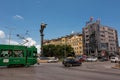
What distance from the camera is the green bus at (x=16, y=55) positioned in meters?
27.1

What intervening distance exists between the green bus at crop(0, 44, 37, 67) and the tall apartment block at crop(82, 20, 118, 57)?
85971mm

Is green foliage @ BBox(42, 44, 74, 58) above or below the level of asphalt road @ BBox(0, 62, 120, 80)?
above

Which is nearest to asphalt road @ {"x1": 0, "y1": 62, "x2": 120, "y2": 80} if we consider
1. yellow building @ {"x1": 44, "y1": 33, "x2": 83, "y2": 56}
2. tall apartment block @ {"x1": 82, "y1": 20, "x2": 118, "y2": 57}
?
tall apartment block @ {"x1": 82, "y1": 20, "x2": 118, "y2": 57}

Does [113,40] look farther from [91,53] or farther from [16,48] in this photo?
[16,48]

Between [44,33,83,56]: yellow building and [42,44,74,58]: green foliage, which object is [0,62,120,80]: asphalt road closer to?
[42,44,74,58]: green foliage

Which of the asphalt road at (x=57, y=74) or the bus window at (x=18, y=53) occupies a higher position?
the bus window at (x=18, y=53)

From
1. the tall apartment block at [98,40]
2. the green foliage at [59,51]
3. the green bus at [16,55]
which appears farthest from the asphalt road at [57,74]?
the tall apartment block at [98,40]

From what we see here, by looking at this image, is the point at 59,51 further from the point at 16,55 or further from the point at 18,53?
the point at 16,55

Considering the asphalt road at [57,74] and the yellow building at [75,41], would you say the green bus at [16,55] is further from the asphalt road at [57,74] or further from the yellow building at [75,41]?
the yellow building at [75,41]

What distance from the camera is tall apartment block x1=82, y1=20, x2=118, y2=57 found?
4505 inches

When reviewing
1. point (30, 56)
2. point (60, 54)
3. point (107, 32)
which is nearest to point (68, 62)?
point (30, 56)

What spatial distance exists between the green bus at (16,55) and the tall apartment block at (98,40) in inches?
3385

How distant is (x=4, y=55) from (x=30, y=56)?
13.9 feet

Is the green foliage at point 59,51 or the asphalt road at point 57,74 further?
the green foliage at point 59,51
